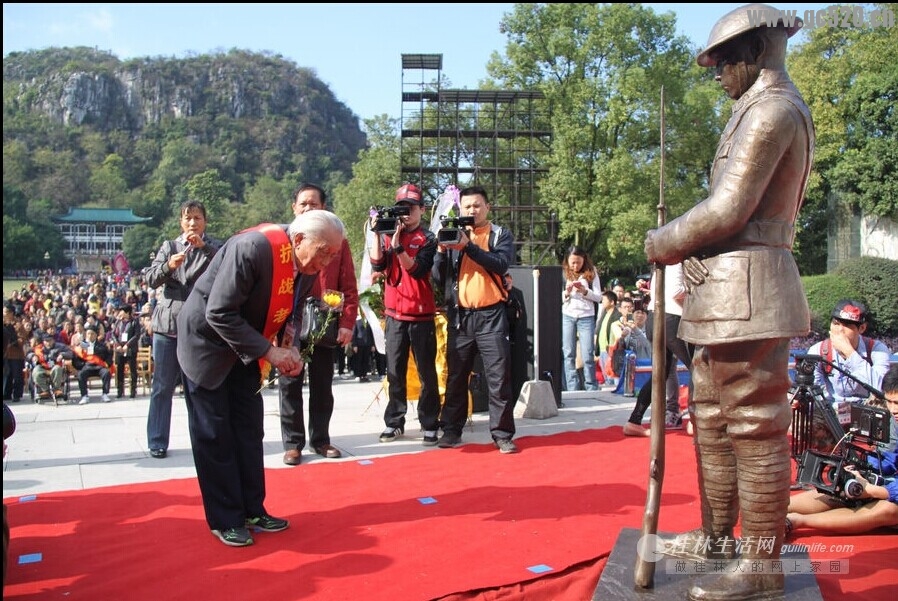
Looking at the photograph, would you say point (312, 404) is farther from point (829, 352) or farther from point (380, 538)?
point (829, 352)

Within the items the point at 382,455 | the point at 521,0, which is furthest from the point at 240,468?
the point at 521,0

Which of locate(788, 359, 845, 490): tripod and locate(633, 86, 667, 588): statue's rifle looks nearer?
locate(633, 86, 667, 588): statue's rifle

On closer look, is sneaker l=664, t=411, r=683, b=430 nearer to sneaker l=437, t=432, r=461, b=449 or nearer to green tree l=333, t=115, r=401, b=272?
sneaker l=437, t=432, r=461, b=449

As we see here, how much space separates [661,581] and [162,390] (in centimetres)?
354

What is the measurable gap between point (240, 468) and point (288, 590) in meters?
0.92

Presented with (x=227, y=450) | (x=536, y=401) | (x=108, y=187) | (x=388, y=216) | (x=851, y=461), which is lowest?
(x=536, y=401)

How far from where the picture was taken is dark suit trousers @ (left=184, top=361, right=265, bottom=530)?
3482mm

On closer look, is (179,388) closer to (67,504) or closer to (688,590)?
(67,504)

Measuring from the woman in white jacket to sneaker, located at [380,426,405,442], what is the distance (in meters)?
3.61

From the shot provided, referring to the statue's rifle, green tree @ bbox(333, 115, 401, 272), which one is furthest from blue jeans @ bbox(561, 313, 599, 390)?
green tree @ bbox(333, 115, 401, 272)

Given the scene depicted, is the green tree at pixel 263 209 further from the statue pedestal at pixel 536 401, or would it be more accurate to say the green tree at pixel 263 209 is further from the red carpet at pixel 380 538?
the red carpet at pixel 380 538

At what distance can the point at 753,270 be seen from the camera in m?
2.60

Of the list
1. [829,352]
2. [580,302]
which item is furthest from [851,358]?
[580,302]

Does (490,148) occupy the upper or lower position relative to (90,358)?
upper
